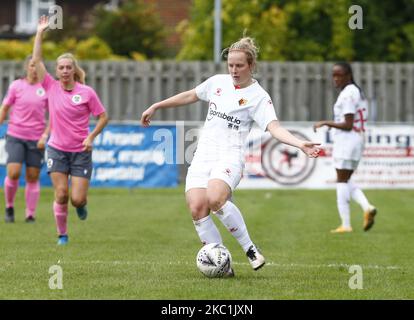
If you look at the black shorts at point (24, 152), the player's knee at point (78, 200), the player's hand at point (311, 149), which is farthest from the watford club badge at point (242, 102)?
the black shorts at point (24, 152)

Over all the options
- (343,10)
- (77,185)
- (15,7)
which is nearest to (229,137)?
(77,185)

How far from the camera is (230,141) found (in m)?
9.66


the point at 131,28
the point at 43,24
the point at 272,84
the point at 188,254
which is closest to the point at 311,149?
the point at 188,254

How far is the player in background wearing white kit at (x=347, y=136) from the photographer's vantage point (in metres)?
14.6

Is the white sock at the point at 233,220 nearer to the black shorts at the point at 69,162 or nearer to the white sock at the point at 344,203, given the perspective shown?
the black shorts at the point at 69,162

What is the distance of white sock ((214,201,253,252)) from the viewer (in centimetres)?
952

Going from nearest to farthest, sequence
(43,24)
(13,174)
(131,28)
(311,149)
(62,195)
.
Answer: (311,149)
(43,24)
(62,195)
(13,174)
(131,28)

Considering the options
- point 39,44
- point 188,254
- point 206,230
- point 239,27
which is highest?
point 239,27

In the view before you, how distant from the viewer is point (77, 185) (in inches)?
485

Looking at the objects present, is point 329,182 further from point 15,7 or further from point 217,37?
point 15,7

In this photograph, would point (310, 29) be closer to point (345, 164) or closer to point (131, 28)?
point (131, 28)

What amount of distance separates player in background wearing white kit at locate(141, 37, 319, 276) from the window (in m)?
31.9

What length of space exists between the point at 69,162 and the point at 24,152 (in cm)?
367
